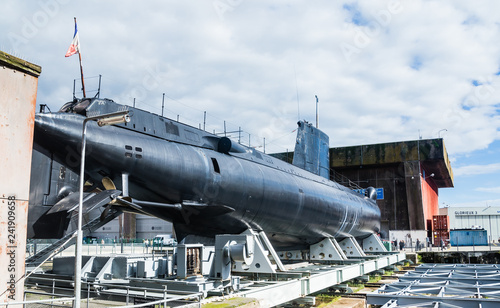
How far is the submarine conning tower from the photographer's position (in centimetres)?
2250

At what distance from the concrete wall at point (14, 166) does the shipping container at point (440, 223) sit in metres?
50.3

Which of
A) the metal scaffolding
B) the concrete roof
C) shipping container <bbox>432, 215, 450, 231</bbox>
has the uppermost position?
the concrete roof

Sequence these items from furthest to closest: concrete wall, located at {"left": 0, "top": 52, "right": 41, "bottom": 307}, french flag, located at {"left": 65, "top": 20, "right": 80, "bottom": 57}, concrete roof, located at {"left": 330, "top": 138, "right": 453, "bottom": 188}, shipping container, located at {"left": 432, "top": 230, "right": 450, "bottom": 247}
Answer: shipping container, located at {"left": 432, "top": 230, "right": 450, "bottom": 247}, concrete roof, located at {"left": 330, "top": 138, "right": 453, "bottom": 188}, french flag, located at {"left": 65, "top": 20, "right": 80, "bottom": 57}, concrete wall, located at {"left": 0, "top": 52, "right": 41, "bottom": 307}

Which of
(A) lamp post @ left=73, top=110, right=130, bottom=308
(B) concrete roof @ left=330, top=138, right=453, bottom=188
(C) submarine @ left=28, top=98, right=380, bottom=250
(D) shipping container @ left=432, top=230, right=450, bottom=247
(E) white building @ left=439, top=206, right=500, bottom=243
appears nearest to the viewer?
(A) lamp post @ left=73, top=110, right=130, bottom=308

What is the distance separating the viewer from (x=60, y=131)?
9781 mm

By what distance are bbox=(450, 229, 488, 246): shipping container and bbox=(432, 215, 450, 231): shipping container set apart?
10.7ft

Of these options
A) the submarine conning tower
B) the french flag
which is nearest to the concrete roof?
the submarine conning tower

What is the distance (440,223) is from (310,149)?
1348 inches

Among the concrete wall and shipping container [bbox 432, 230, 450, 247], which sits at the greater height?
the concrete wall

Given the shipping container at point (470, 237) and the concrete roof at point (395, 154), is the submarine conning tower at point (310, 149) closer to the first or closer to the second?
the concrete roof at point (395, 154)

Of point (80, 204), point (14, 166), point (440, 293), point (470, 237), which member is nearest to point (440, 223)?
point (470, 237)

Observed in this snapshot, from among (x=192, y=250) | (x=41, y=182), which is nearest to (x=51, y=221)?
(x=41, y=182)

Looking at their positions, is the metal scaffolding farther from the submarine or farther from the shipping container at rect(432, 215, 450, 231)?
the shipping container at rect(432, 215, 450, 231)

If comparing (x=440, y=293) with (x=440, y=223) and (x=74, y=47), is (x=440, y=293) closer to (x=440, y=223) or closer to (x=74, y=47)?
(x=74, y=47)
